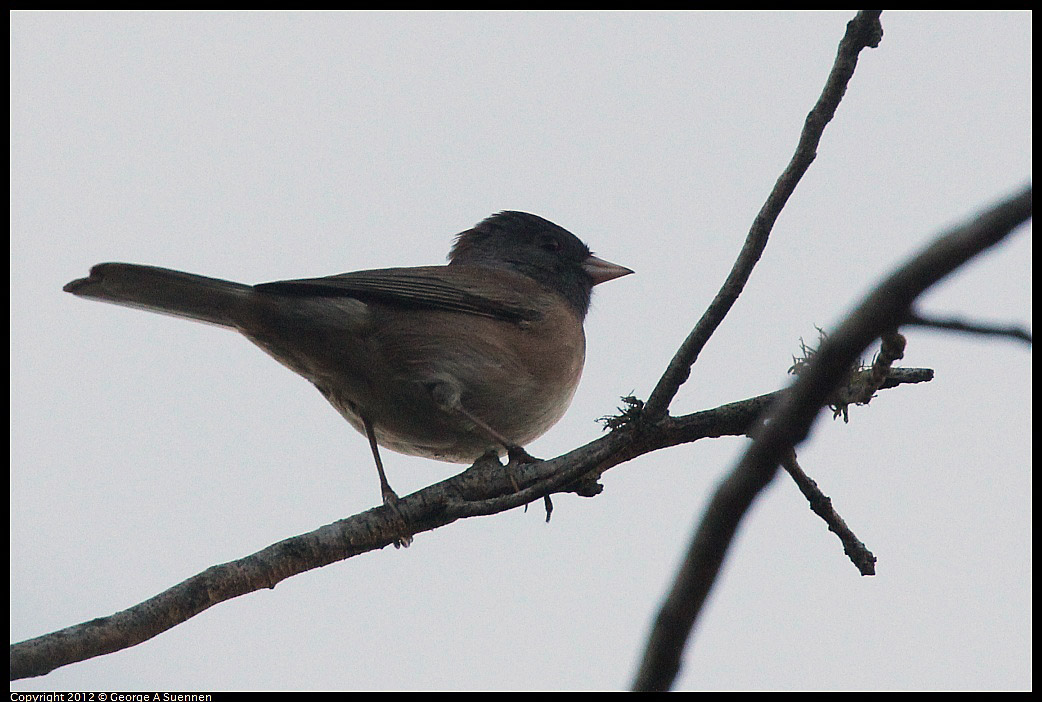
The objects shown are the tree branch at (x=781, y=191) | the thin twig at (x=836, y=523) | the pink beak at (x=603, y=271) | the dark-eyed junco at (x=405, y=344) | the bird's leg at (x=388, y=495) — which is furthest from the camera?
the pink beak at (x=603, y=271)

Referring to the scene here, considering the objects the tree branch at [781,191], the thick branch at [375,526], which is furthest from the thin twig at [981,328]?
the thick branch at [375,526]

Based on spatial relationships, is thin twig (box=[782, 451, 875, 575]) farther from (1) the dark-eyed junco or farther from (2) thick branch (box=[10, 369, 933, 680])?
(1) the dark-eyed junco

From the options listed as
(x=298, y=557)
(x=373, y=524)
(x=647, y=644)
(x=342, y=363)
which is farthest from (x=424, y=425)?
(x=647, y=644)

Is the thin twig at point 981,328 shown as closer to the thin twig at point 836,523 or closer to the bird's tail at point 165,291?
the thin twig at point 836,523

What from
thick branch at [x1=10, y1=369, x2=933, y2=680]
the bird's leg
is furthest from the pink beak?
thick branch at [x1=10, y1=369, x2=933, y2=680]

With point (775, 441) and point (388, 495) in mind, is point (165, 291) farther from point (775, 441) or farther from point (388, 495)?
point (775, 441)

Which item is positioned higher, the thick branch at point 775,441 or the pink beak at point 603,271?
the pink beak at point 603,271

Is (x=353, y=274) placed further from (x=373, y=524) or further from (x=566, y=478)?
(x=566, y=478)

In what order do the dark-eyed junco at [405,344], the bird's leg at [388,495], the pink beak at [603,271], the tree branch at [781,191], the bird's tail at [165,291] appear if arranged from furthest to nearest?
1. the pink beak at [603,271]
2. the dark-eyed junco at [405,344]
3. the bird's tail at [165,291]
4. the bird's leg at [388,495]
5. the tree branch at [781,191]

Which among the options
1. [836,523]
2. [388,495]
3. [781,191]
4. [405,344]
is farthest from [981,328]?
[405,344]
